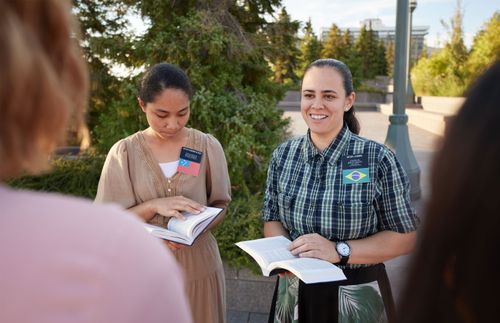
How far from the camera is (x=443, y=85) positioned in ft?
82.9

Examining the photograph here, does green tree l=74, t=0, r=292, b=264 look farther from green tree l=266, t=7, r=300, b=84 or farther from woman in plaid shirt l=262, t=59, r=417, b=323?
woman in plaid shirt l=262, t=59, r=417, b=323

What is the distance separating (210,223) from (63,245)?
192cm

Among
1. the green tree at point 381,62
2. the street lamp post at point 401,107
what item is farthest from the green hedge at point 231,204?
the green tree at point 381,62

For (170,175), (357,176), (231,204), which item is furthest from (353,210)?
(231,204)

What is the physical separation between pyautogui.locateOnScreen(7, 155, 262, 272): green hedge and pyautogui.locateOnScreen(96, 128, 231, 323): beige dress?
1539mm

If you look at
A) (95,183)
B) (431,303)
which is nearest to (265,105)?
(95,183)

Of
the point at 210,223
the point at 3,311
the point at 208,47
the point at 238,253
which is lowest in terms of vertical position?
the point at 238,253

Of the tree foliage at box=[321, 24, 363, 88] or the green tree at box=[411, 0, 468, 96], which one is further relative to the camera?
the tree foliage at box=[321, 24, 363, 88]

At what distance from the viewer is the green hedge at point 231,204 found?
4379mm

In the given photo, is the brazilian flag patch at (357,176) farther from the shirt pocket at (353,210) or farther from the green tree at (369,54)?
the green tree at (369,54)

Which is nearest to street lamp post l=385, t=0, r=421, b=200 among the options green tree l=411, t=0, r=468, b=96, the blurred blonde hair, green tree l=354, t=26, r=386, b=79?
the blurred blonde hair

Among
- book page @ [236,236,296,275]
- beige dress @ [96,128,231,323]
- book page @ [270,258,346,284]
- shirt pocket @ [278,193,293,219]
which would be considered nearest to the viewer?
book page @ [270,258,346,284]

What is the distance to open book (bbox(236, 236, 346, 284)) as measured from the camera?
6.57ft

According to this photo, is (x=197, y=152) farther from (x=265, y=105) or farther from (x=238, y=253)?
(x=265, y=105)
